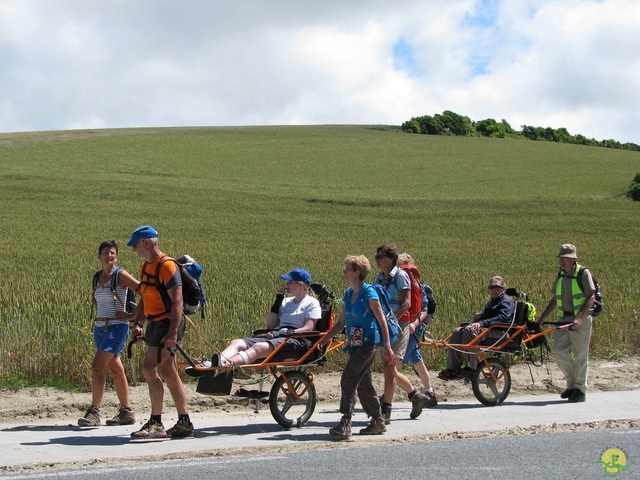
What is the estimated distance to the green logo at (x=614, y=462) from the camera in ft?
19.6

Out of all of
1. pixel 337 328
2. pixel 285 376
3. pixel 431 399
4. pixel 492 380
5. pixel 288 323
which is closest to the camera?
pixel 337 328

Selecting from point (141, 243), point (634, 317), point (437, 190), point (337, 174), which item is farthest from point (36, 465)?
point (337, 174)

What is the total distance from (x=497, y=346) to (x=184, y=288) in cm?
373

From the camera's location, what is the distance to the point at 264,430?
7.51 metres

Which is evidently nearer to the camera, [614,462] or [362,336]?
[614,462]

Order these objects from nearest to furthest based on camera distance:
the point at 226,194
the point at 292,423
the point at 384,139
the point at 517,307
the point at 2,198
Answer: the point at 292,423
the point at 517,307
the point at 2,198
the point at 226,194
the point at 384,139

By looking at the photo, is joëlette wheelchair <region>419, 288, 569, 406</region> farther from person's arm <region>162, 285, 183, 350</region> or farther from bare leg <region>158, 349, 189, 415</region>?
person's arm <region>162, 285, 183, 350</region>

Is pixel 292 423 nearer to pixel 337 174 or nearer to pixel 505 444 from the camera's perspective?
pixel 505 444

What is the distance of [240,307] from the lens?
42.1 ft

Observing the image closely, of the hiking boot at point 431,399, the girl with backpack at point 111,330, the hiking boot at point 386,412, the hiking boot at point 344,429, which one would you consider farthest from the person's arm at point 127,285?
the hiking boot at point 431,399

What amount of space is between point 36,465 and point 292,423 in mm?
2333

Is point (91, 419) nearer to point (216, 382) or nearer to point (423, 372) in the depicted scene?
point (216, 382)

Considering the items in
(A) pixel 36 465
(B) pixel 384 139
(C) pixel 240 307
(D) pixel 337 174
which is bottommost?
(A) pixel 36 465

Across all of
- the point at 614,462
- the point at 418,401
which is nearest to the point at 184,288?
the point at 418,401
